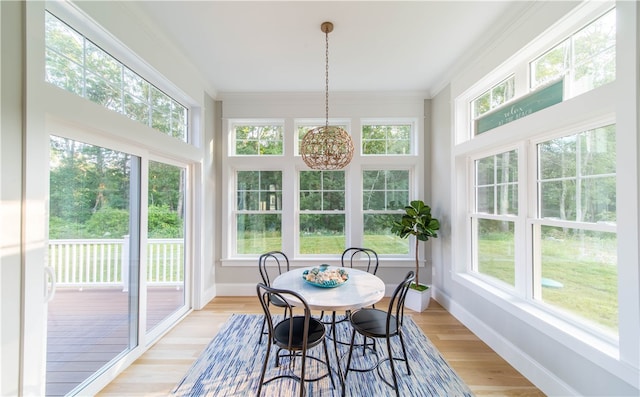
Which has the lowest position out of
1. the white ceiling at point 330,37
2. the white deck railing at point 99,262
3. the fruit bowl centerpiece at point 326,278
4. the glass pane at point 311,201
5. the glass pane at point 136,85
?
the fruit bowl centerpiece at point 326,278

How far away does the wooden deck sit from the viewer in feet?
5.51

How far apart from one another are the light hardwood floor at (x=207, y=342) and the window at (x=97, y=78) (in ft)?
7.19

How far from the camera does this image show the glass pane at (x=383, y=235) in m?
A: 3.83

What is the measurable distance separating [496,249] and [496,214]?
1.22ft

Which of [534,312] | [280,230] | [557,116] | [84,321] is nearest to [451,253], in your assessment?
[534,312]

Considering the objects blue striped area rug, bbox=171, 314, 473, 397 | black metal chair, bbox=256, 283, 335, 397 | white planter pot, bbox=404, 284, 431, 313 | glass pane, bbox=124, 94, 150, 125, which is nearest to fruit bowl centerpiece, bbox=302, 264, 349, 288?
black metal chair, bbox=256, 283, 335, 397

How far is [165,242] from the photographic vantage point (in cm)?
281

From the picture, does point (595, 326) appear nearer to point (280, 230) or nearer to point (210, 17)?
point (280, 230)

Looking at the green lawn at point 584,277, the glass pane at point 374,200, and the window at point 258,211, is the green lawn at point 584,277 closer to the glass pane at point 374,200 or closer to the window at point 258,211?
the glass pane at point 374,200

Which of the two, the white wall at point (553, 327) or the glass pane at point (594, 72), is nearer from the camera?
the white wall at point (553, 327)

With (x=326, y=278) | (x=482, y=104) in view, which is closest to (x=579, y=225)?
(x=482, y=104)

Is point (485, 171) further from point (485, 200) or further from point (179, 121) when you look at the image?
point (179, 121)

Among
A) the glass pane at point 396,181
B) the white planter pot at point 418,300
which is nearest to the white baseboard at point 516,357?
the white planter pot at point 418,300

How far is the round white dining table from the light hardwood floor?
1032 mm
